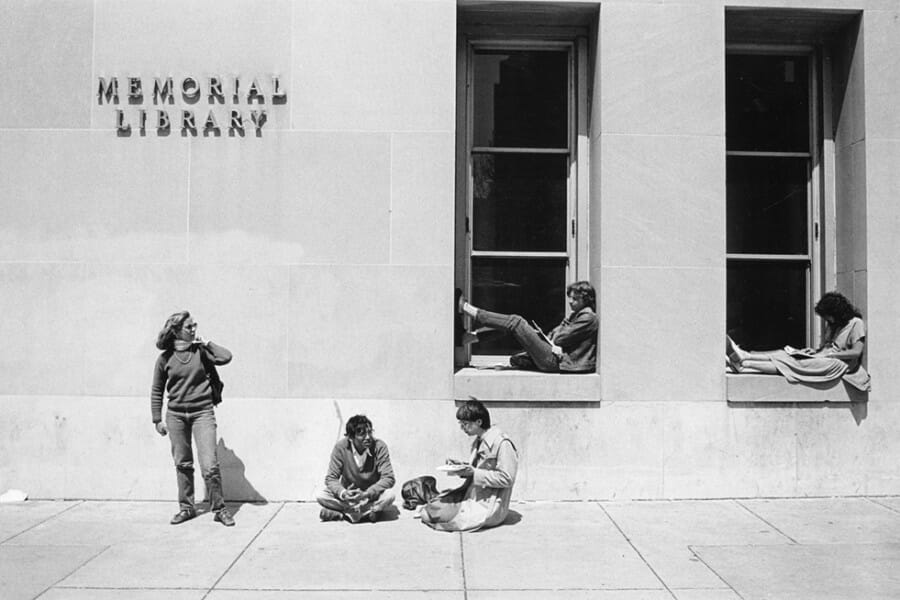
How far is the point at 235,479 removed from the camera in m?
8.47

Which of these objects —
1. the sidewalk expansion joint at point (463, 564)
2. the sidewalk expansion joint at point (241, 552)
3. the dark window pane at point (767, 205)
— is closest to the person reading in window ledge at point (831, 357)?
the dark window pane at point (767, 205)

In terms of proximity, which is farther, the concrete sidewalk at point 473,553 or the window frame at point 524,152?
the window frame at point 524,152

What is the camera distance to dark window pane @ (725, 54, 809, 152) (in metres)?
9.52

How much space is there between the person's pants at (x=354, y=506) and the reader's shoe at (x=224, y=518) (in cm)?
79

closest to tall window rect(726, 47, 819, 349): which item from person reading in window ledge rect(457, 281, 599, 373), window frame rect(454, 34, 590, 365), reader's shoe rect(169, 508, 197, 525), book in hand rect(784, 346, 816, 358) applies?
book in hand rect(784, 346, 816, 358)

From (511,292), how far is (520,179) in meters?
1.24

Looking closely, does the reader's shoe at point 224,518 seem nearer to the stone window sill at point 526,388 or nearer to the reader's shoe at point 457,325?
the stone window sill at point 526,388

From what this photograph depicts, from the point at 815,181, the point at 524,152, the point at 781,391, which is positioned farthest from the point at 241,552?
the point at 815,181

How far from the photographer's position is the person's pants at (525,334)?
27.9 ft

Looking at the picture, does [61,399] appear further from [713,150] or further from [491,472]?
[713,150]

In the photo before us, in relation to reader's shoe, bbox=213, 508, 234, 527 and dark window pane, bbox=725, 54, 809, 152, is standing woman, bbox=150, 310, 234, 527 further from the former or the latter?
dark window pane, bbox=725, 54, 809, 152

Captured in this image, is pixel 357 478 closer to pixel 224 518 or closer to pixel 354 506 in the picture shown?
pixel 354 506

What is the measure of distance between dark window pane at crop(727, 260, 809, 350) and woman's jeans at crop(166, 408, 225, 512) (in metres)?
5.51

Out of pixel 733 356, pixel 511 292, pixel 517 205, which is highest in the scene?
pixel 517 205
